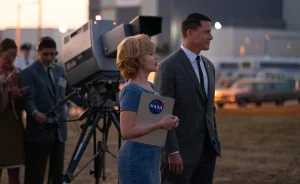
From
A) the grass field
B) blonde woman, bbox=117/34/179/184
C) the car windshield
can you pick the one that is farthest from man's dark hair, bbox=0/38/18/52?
the car windshield

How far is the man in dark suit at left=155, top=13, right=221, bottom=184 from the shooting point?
677 cm

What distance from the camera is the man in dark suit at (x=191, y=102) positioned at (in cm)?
677

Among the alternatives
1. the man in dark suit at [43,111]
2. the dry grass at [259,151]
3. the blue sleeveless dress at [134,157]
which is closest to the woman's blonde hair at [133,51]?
the blue sleeveless dress at [134,157]

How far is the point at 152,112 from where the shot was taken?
5.46 m

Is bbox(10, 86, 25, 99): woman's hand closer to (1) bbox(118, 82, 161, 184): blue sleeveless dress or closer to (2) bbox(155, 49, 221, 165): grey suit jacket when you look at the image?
(2) bbox(155, 49, 221, 165): grey suit jacket

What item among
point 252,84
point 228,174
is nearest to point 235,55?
point 252,84

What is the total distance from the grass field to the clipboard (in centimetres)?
481

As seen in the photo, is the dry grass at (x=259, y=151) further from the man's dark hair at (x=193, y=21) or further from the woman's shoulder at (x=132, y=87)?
the woman's shoulder at (x=132, y=87)

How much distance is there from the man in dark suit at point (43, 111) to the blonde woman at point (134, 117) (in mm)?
3181

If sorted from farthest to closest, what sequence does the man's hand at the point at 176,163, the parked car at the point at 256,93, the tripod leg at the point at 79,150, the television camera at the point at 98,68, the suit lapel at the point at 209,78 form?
the parked car at the point at 256,93, the tripod leg at the point at 79,150, the television camera at the point at 98,68, the suit lapel at the point at 209,78, the man's hand at the point at 176,163

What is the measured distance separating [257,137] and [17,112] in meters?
9.42

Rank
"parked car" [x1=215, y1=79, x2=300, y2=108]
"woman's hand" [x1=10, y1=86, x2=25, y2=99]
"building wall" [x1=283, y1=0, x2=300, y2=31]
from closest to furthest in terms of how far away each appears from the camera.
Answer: "woman's hand" [x1=10, y1=86, x2=25, y2=99]
"parked car" [x1=215, y1=79, x2=300, y2=108]
"building wall" [x1=283, y1=0, x2=300, y2=31]

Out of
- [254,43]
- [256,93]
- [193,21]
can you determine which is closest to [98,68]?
[193,21]

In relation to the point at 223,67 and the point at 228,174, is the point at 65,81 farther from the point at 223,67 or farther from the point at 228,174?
the point at 223,67
